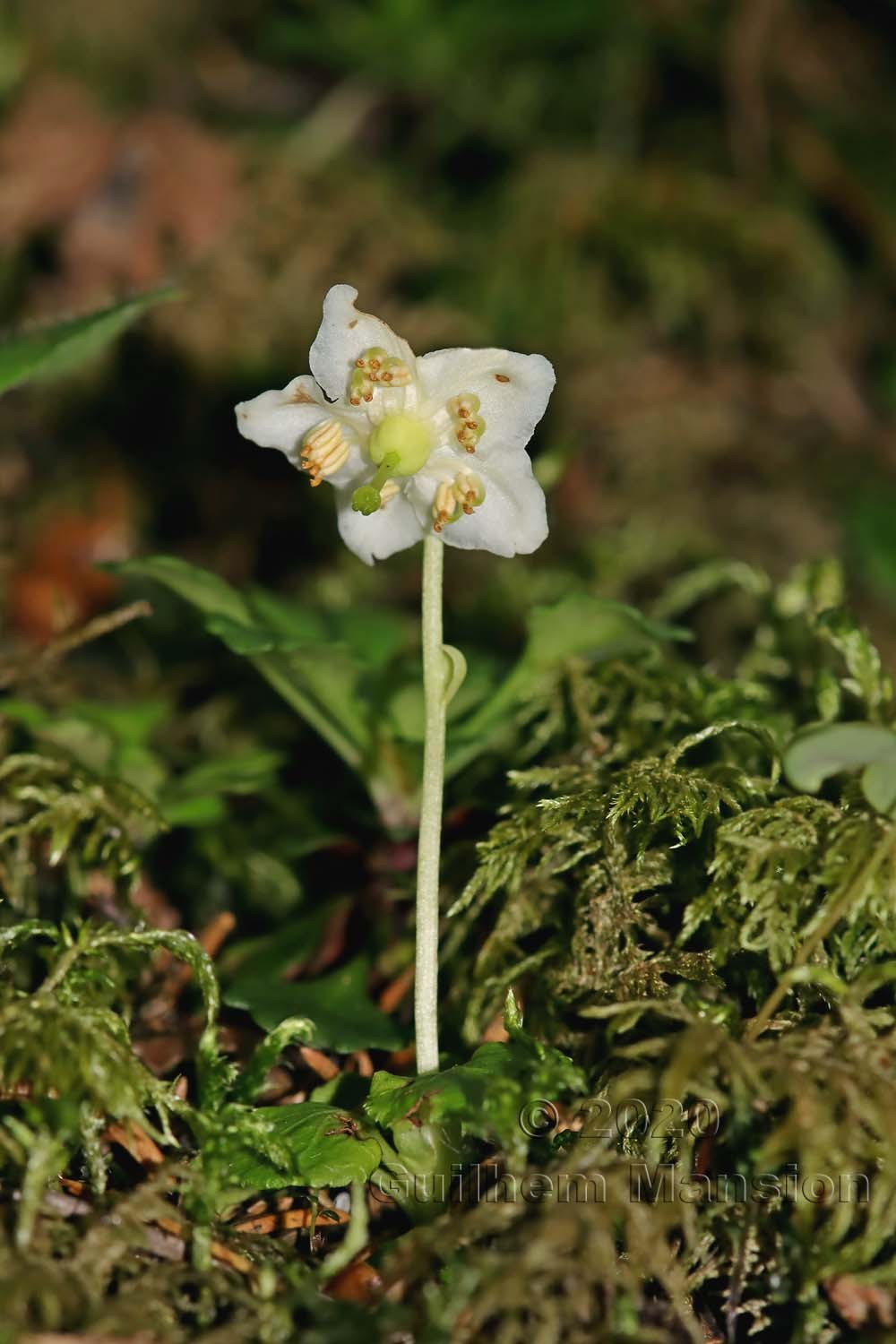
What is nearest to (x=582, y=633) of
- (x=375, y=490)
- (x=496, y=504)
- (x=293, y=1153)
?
(x=496, y=504)

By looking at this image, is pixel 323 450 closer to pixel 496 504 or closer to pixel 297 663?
pixel 496 504

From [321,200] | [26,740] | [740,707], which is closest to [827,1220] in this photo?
[740,707]

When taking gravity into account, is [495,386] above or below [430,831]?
above

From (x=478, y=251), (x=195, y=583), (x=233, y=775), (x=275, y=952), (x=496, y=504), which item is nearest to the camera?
(x=496, y=504)

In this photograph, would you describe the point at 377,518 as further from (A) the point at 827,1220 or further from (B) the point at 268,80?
(B) the point at 268,80

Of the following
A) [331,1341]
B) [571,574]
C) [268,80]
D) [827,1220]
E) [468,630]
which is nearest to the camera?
[331,1341]

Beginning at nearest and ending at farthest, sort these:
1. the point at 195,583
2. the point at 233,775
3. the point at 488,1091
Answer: the point at 488,1091
the point at 195,583
the point at 233,775

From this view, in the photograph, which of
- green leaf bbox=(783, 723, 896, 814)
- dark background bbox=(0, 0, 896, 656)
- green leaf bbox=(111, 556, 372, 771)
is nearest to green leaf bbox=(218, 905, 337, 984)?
green leaf bbox=(111, 556, 372, 771)
